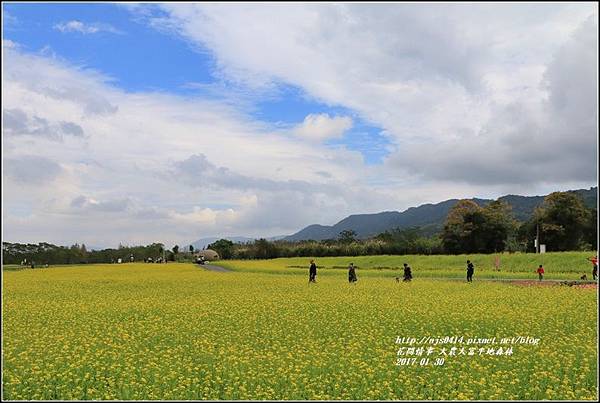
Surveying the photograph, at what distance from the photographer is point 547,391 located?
1019cm

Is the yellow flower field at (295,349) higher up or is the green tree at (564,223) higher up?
the green tree at (564,223)

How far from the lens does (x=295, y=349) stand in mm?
14609

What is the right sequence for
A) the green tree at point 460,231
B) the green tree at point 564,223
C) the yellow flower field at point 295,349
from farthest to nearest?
the green tree at point 460,231, the green tree at point 564,223, the yellow flower field at point 295,349

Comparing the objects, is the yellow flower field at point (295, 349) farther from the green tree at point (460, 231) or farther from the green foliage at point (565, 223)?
the green tree at point (460, 231)

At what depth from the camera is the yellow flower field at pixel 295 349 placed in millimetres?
10891

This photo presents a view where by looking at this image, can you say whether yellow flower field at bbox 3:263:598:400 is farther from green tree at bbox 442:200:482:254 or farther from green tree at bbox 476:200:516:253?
green tree at bbox 476:200:516:253

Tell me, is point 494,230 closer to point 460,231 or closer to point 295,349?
point 460,231

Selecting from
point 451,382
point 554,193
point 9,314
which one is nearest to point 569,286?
point 451,382

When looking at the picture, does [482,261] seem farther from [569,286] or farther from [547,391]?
[547,391]

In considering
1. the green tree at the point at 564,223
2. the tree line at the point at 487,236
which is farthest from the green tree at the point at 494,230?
the green tree at the point at 564,223

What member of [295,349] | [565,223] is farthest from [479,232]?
[295,349]

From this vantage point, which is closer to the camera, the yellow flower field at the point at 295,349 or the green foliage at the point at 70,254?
the yellow flower field at the point at 295,349

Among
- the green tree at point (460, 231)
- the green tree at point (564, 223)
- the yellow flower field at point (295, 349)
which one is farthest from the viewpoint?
the green tree at point (460, 231)

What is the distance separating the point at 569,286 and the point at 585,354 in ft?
70.2
